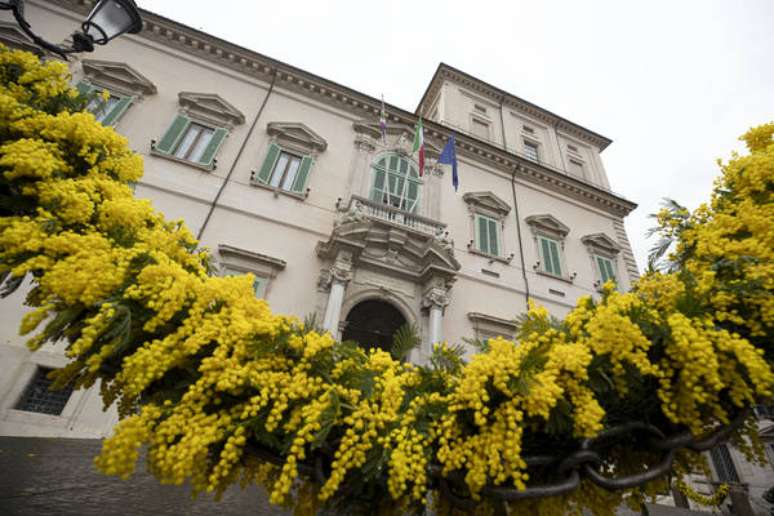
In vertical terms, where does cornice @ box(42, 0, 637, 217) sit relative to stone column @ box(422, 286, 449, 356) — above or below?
above

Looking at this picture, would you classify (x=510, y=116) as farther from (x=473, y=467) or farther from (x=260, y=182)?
(x=473, y=467)

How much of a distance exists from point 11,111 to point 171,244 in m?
1.53

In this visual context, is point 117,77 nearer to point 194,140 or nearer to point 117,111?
point 117,111

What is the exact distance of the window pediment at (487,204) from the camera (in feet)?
37.8

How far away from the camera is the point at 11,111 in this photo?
2.51 metres

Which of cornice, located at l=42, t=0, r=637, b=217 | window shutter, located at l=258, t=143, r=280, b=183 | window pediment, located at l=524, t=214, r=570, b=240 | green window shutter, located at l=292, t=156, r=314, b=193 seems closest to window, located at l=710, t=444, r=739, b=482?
cornice, located at l=42, t=0, r=637, b=217

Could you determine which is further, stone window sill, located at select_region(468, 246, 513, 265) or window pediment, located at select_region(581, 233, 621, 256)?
window pediment, located at select_region(581, 233, 621, 256)

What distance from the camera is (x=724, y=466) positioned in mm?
13359

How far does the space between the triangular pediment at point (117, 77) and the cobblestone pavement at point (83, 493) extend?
→ 8.90 m

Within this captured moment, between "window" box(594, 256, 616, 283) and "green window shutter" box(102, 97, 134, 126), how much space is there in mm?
15821

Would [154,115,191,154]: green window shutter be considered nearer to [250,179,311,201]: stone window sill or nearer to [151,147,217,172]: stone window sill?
[151,147,217,172]: stone window sill

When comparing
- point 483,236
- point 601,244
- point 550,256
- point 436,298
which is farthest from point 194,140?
point 601,244

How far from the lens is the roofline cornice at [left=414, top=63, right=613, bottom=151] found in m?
15.6

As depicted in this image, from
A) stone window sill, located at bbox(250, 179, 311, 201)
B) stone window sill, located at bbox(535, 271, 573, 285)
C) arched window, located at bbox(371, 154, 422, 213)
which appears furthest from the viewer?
stone window sill, located at bbox(535, 271, 573, 285)
